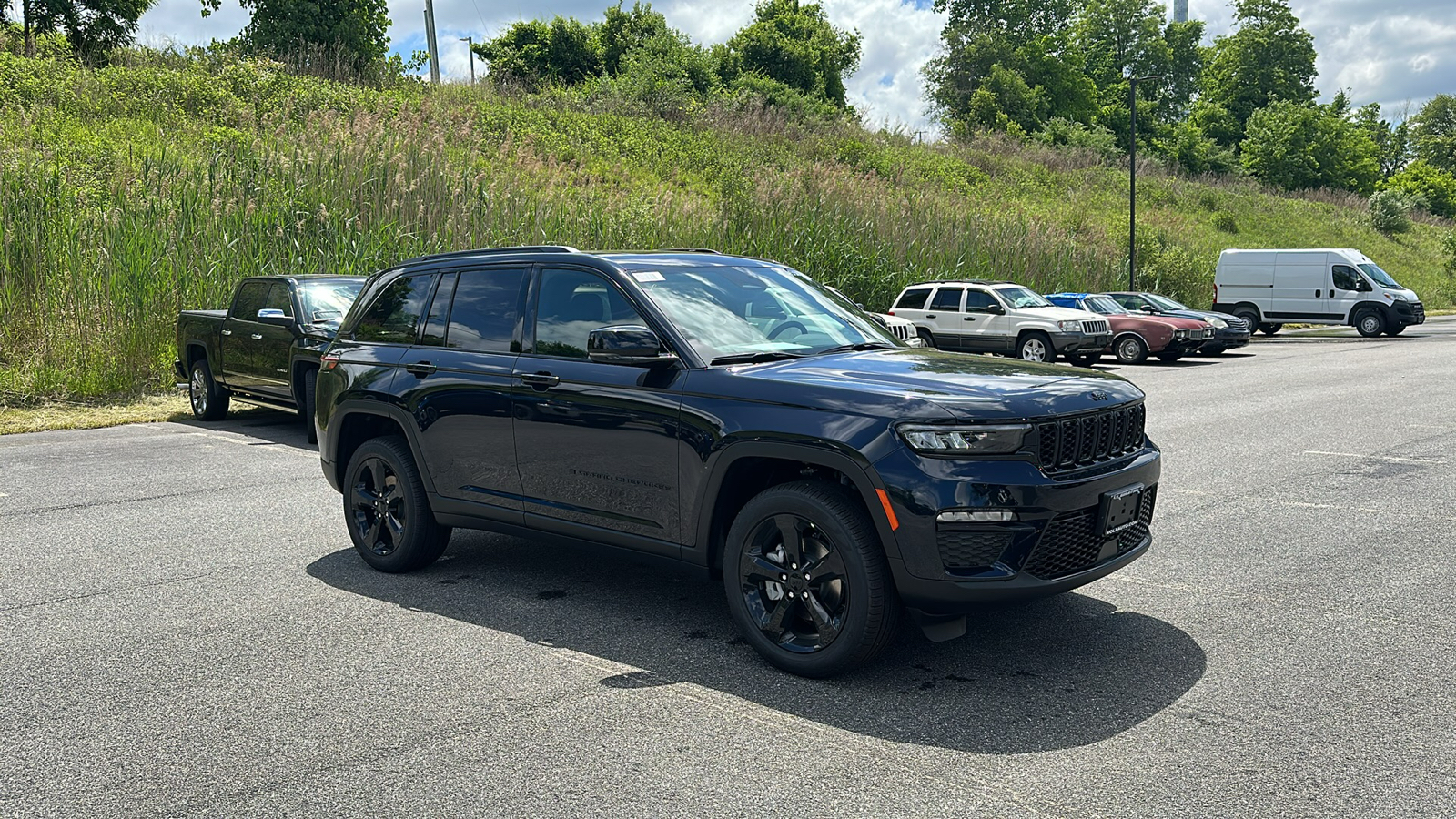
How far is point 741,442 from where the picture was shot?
15.2 ft

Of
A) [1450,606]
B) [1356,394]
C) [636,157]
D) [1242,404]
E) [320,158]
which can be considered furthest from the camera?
[636,157]

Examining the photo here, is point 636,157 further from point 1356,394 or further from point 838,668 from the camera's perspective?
point 838,668

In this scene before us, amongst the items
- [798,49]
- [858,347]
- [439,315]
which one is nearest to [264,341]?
[439,315]

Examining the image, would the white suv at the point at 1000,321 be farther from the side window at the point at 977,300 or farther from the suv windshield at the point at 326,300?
the suv windshield at the point at 326,300

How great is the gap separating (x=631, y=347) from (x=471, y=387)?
1.29m

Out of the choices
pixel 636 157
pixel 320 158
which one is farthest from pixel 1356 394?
pixel 636 157

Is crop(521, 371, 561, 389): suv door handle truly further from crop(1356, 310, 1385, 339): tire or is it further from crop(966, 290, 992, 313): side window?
crop(1356, 310, 1385, 339): tire

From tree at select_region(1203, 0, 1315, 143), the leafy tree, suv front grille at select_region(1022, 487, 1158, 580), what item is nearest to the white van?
suv front grille at select_region(1022, 487, 1158, 580)

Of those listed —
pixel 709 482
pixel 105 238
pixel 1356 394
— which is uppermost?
pixel 105 238

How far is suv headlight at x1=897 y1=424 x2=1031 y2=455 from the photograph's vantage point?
167 inches

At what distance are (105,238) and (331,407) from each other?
10212 millimetres

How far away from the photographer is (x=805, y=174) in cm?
2567

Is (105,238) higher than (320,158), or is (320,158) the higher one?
(320,158)

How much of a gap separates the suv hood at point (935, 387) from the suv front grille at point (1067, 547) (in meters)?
0.41
